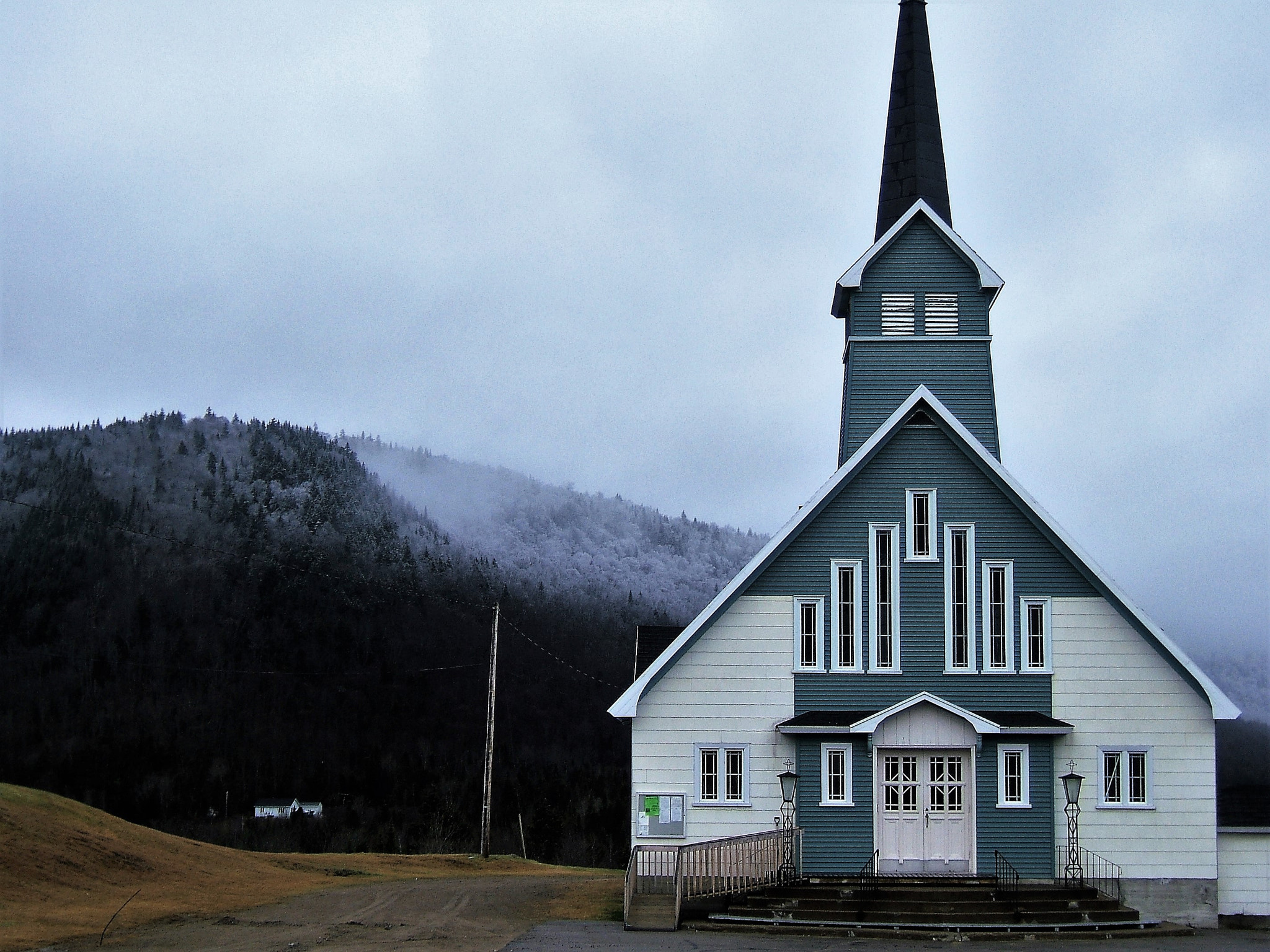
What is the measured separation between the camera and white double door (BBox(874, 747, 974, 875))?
25.8 m

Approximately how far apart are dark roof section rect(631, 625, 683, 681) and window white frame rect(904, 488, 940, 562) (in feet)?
A: 17.0

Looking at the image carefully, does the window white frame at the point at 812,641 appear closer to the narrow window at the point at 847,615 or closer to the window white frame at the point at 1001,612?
the narrow window at the point at 847,615

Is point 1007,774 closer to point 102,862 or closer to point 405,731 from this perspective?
point 102,862

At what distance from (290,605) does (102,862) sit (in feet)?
353

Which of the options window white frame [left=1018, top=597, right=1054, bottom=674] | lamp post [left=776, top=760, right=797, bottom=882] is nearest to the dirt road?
lamp post [left=776, top=760, right=797, bottom=882]

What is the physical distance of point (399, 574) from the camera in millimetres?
153500

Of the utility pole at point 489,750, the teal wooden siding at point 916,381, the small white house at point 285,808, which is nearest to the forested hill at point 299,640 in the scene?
the small white house at point 285,808

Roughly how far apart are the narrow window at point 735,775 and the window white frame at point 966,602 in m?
4.15

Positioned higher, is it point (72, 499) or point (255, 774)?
point (72, 499)

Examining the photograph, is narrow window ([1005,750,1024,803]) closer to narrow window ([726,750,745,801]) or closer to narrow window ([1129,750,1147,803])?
narrow window ([1129,750,1147,803])

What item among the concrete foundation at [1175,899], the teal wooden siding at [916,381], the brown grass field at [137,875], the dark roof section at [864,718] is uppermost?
the teal wooden siding at [916,381]

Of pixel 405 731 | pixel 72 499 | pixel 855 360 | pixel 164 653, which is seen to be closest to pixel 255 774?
pixel 405 731

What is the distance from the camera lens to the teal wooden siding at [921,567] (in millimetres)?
26375

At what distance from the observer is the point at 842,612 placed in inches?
1051
